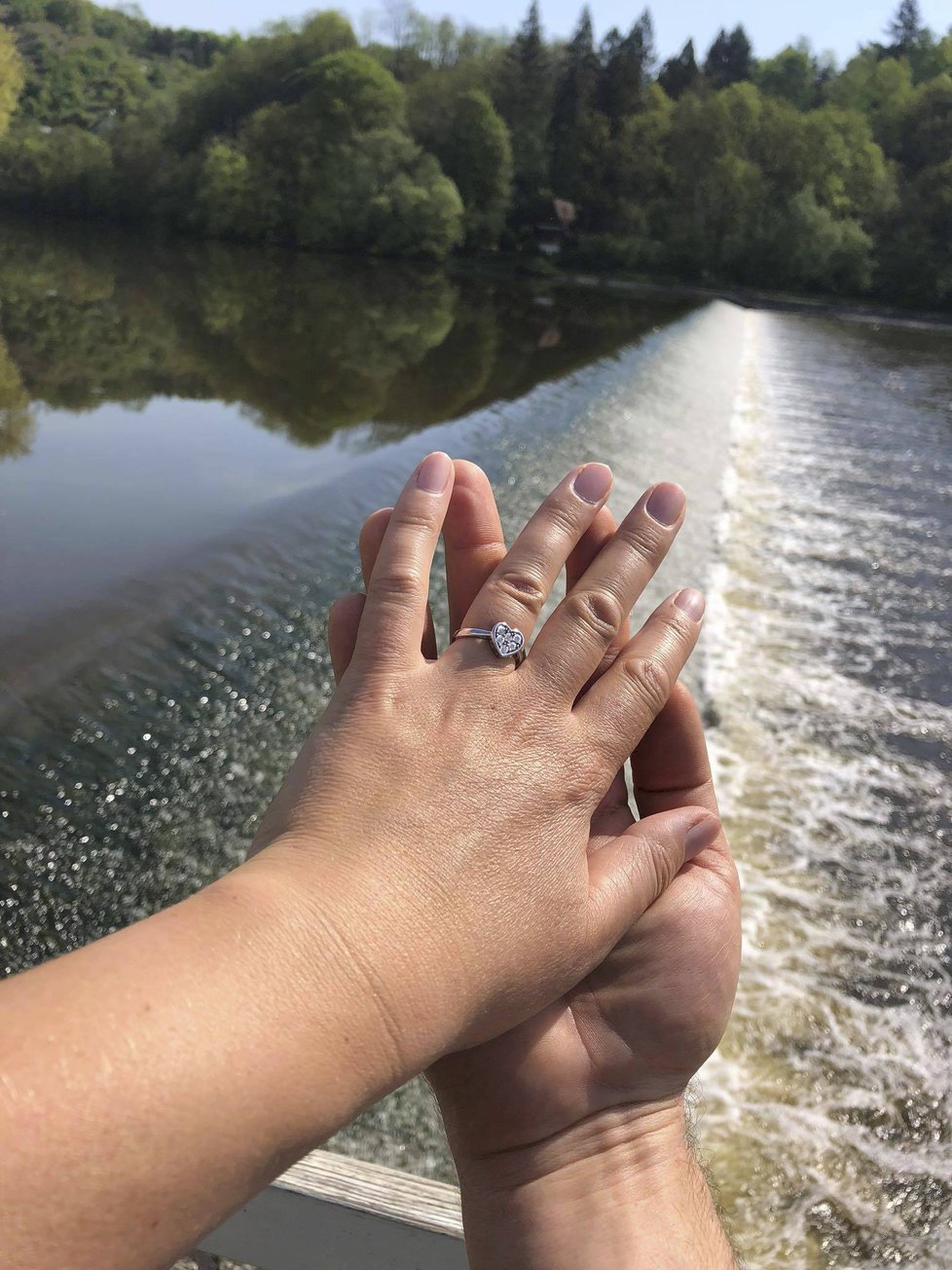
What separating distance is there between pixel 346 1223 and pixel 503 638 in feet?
2.89

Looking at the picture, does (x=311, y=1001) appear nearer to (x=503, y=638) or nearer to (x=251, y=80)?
(x=503, y=638)

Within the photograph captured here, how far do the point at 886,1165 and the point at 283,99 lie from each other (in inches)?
2389

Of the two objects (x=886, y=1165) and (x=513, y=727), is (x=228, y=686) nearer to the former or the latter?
(x=886, y=1165)

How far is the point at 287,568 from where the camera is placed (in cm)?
619

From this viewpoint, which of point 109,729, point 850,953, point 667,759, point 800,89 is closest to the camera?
point 667,759

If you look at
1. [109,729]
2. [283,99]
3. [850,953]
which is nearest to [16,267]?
[109,729]

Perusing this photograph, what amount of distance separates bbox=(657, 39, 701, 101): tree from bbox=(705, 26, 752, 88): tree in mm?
13079

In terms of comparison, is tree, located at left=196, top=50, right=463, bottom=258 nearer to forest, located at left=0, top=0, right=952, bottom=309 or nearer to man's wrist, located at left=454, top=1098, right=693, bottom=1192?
forest, located at left=0, top=0, right=952, bottom=309

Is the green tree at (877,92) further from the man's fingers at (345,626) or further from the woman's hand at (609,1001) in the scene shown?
the man's fingers at (345,626)

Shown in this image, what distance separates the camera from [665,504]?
1576mm

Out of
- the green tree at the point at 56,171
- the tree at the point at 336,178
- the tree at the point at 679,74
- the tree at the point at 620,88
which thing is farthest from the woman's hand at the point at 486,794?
the tree at the point at 679,74

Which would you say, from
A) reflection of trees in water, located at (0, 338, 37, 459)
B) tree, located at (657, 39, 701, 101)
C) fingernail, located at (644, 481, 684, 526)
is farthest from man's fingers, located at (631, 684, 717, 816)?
tree, located at (657, 39, 701, 101)

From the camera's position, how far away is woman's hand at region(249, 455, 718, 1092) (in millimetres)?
1028

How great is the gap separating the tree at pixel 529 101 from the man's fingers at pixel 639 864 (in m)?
58.3
